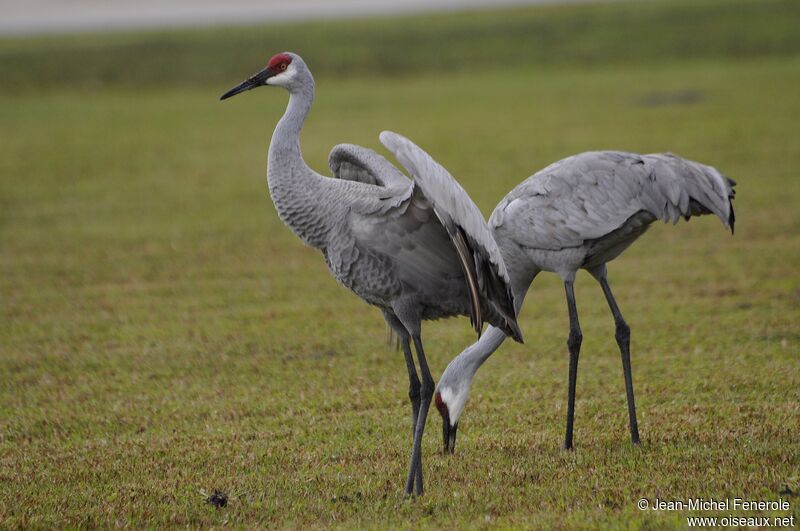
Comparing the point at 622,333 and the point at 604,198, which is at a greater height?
the point at 604,198

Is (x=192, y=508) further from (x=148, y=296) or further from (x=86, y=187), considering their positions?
(x=86, y=187)

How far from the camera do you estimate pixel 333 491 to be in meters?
5.47

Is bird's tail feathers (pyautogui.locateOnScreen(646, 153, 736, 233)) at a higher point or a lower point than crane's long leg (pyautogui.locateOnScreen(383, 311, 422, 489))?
higher

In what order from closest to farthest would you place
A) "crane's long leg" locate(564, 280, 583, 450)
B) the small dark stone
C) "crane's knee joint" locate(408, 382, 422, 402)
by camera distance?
1. the small dark stone
2. "crane's knee joint" locate(408, 382, 422, 402)
3. "crane's long leg" locate(564, 280, 583, 450)

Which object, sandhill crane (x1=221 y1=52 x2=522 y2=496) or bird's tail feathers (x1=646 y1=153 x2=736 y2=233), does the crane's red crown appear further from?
bird's tail feathers (x1=646 y1=153 x2=736 y2=233)

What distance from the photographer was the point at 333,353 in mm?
8578

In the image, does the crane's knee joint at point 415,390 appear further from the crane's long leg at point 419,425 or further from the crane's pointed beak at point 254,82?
the crane's pointed beak at point 254,82

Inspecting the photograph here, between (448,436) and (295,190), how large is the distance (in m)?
1.76

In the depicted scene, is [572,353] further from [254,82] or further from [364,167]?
[254,82]

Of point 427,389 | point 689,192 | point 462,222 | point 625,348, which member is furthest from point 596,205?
point 427,389

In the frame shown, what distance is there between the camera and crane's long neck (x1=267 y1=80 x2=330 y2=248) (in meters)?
5.55

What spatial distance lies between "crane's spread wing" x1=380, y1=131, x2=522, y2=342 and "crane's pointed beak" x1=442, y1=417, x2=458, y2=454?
2.99 ft

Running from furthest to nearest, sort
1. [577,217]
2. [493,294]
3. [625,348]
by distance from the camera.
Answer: [625,348], [577,217], [493,294]

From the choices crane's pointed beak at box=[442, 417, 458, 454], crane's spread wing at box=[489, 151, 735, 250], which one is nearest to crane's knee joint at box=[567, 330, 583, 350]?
crane's spread wing at box=[489, 151, 735, 250]
